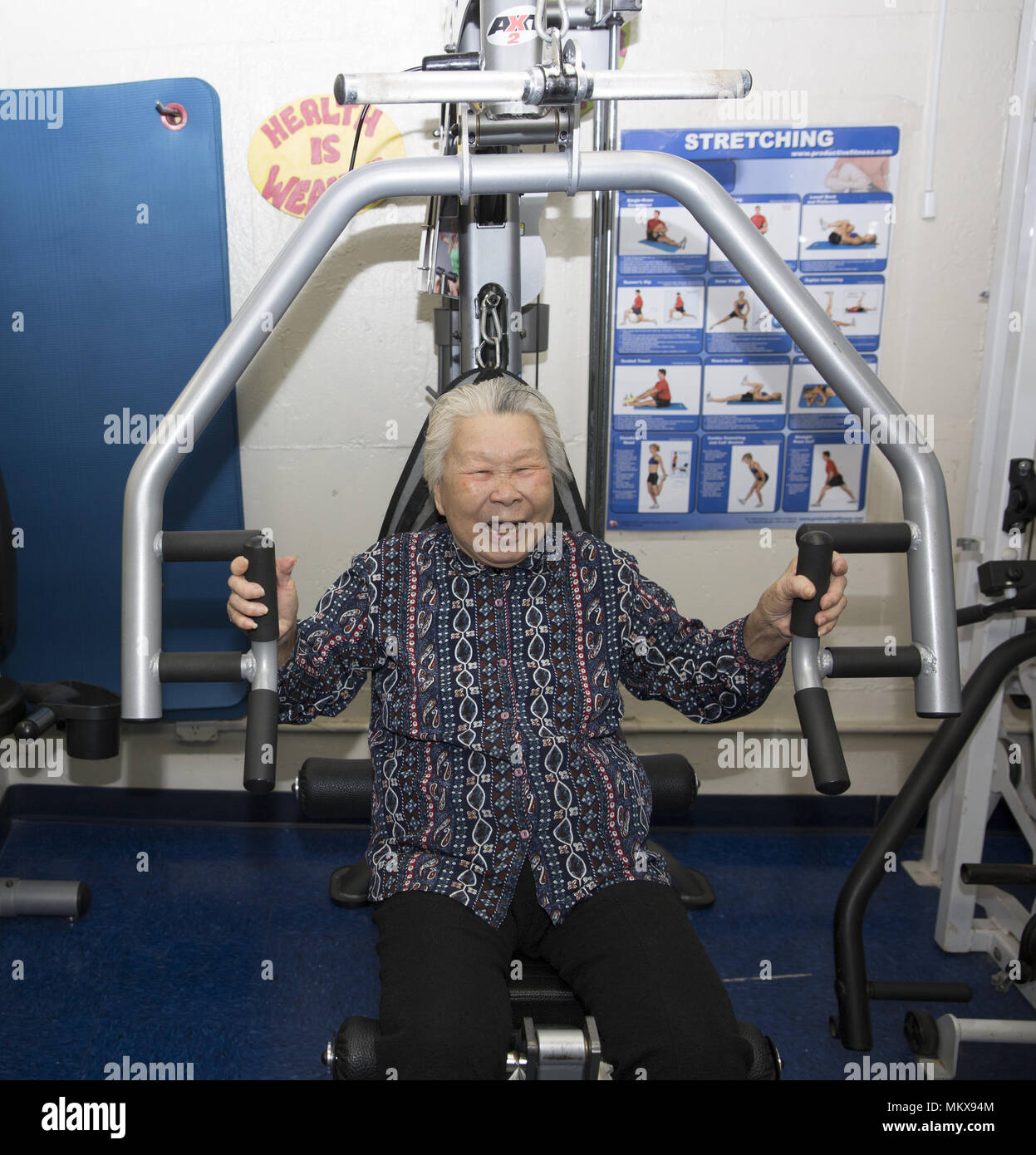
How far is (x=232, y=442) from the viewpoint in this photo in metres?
2.41

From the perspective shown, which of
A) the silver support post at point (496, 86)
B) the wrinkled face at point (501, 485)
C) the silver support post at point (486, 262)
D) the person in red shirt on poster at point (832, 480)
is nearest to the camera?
the silver support post at point (496, 86)

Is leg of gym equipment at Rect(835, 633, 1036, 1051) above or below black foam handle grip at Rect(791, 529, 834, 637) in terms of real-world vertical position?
below

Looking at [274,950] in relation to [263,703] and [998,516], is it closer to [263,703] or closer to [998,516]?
[263,703]

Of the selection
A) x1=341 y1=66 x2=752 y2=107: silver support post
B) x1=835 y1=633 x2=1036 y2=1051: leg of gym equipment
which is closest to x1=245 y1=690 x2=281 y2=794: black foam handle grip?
x1=341 y1=66 x2=752 y2=107: silver support post

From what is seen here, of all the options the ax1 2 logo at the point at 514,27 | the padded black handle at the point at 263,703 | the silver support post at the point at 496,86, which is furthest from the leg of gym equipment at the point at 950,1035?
the ax1 2 logo at the point at 514,27

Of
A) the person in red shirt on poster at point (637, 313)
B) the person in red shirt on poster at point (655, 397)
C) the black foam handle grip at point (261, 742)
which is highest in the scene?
the person in red shirt on poster at point (637, 313)

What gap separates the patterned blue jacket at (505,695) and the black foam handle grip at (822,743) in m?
0.31

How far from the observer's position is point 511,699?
1568 millimetres

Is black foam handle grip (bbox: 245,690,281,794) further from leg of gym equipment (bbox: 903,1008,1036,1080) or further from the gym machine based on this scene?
leg of gym equipment (bbox: 903,1008,1036,1080)

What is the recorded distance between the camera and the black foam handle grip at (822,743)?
1147mm

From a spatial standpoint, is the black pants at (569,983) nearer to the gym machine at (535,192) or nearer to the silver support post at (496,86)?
the gym machine at (535,192)

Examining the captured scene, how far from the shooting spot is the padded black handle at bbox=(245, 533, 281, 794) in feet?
3.84

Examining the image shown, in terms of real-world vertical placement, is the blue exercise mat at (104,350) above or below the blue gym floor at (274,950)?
above

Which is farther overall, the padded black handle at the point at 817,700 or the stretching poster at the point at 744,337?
the stretching poster at the point at 744,337
